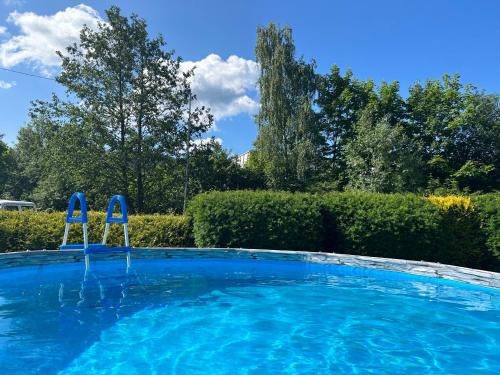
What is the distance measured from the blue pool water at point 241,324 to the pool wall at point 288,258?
0.68ft

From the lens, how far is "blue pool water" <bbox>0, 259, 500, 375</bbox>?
13.9 ft

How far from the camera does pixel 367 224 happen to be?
10.3 meters

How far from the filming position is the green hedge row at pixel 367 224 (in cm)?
1012

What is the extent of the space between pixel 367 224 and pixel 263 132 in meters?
17.8

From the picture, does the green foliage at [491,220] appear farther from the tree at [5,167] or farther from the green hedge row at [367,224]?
the tree at [5,167]

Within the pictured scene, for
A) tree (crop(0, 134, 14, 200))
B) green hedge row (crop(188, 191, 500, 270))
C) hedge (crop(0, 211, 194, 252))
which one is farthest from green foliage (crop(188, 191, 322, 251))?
tree (crop(0, 134, 14, 200))

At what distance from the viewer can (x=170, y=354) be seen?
443 cm

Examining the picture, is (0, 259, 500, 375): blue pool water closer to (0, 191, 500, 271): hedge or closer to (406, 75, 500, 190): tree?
(0, 191, 500, 271): hedge

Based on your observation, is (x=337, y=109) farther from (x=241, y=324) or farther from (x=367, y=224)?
(x=241, y=324)

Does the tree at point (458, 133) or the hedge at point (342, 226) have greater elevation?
the tree at point (458, 133)

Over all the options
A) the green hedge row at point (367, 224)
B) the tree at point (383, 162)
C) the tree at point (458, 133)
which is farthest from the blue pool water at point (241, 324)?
the tree at point (458, 133)

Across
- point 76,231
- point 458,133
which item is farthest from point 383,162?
point 76,231

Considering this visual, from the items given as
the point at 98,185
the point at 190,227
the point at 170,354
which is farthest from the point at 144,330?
the point at 98,185

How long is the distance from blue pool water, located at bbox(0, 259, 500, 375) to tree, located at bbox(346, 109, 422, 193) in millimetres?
13596
